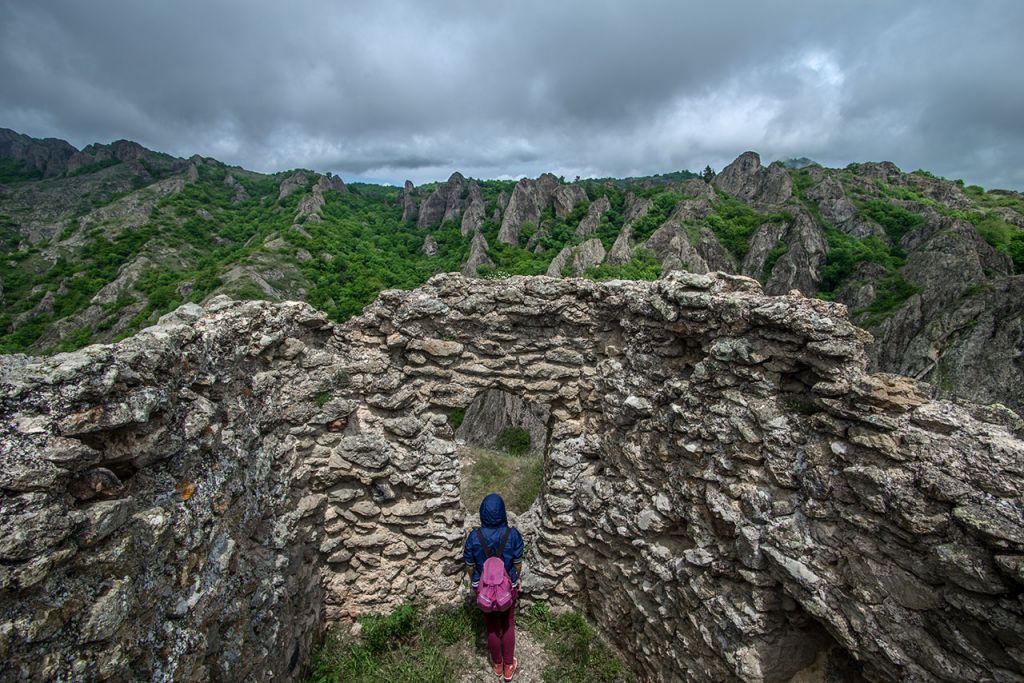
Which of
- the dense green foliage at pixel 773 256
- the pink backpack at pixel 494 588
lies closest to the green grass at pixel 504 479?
the pink backpack at pixel 494 588

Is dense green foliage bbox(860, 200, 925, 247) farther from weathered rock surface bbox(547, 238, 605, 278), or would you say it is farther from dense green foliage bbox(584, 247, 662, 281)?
weathered rock surface bbox(547, 238, 605, 278)

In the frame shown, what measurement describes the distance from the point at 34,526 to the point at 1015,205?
166 feet

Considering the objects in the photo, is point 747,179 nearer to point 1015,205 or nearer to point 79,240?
point 1015,205

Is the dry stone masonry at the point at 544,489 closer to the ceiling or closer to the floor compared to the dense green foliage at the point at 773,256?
closer to the floor

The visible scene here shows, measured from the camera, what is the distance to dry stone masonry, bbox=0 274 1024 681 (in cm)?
291

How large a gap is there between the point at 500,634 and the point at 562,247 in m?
31.7

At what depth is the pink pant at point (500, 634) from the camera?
5.36 m

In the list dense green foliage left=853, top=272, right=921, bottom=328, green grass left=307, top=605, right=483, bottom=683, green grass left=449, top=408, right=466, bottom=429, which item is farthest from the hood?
dense green foliage left=853, top=272, right=921, bottom=328

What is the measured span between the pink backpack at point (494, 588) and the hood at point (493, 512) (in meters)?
0.39

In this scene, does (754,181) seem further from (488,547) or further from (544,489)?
(488,547)

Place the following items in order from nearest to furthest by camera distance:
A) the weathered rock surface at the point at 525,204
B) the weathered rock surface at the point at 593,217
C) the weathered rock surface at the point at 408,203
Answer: the weathered rock surface at the point at 593,217, the weathered rock surface at the point at 525,204, the weathered rock surface at the point at 408,203

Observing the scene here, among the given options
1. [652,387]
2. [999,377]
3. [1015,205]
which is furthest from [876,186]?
[652,387]

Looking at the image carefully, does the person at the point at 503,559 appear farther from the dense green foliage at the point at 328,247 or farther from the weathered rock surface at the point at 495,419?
the dense green foliage at the point at 328,247

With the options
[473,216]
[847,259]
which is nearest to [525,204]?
[473,216]
